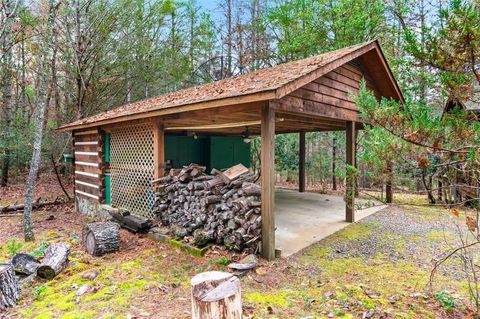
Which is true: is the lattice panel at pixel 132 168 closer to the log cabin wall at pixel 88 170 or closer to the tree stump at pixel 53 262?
the log cabin wall at pixel 88 170

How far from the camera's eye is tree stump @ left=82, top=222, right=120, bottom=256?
172 inches

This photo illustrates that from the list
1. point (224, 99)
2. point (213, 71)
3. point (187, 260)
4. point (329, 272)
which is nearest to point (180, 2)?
point (213, 71)

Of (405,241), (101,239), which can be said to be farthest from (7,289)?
(405,241)

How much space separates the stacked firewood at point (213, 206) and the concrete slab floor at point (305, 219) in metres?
0.75

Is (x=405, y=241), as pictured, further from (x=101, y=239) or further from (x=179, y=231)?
(x=101, y=239)

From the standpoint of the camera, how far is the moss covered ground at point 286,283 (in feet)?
8.82

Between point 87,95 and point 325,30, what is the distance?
29.5 feet

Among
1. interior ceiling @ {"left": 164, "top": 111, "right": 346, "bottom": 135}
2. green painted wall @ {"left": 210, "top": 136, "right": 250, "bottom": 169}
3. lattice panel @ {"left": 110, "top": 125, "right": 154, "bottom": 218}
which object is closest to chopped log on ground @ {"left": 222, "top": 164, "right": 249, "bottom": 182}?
interior ceiling @ {"left": 164, "top": 111, "right": 346, "bottom": 135}

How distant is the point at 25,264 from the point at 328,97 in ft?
17.5

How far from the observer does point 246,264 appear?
11.7 ft

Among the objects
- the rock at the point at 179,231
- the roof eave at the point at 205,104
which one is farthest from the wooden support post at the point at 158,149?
the rock at the point at 179,231

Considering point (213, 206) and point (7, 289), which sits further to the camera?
point (213, 206)

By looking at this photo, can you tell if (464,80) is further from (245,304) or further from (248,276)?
(248,276)

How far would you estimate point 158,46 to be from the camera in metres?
11.6
